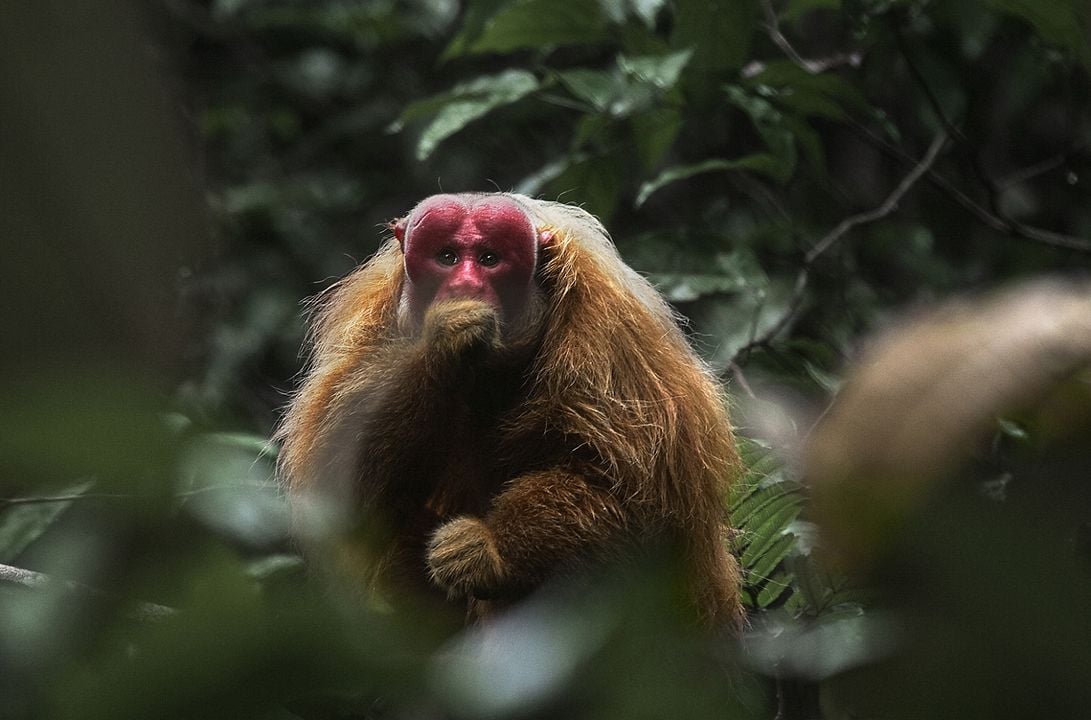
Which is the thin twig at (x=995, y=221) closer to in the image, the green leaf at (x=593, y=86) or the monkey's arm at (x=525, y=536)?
the green leaf at (x=593, y=86)

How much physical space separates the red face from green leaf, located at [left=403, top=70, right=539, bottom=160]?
29.5 inches

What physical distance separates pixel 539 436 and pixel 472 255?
1.17 ft

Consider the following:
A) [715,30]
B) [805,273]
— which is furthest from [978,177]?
[715,30]

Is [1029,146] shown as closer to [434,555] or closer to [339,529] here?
[434,555]

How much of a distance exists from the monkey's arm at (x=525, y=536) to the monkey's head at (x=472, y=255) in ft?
1.11

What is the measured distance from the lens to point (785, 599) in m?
2.28

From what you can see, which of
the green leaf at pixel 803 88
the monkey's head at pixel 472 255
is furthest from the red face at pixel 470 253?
the green leaf at pixel 803 88

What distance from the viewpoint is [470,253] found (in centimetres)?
217

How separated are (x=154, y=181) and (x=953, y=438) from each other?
0.32 m

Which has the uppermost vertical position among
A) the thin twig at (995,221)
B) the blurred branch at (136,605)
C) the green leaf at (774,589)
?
the blurred branch at (136,605)

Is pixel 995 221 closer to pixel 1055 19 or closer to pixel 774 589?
pixel 1055 19

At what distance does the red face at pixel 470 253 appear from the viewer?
2164 mm

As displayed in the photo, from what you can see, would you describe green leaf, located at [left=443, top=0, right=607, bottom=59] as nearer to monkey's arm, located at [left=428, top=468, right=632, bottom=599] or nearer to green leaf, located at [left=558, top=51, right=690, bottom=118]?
green leaf, located at [left=558, top=51, right=690, bottom=118]

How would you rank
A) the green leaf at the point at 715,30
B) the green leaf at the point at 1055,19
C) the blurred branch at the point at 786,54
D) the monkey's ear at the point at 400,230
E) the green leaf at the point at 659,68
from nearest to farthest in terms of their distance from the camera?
the monkey's ear at the point at 400,230
the green leaf at the point at 1055,19
the green leaf at the point at 659,68
the green leaf at the point at 715,30
the blurred branch at the point at 786,54
